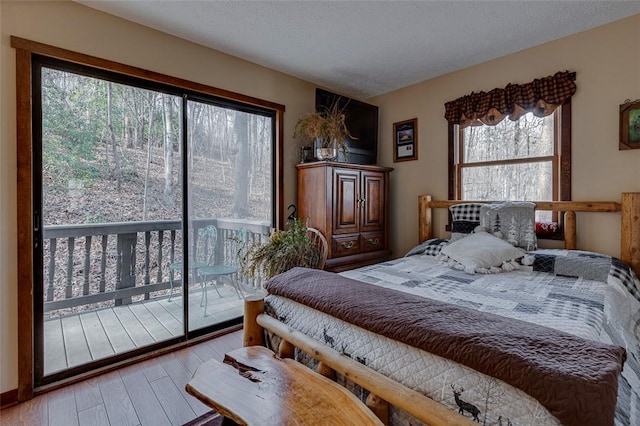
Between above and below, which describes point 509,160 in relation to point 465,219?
above

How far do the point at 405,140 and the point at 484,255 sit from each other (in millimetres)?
1761

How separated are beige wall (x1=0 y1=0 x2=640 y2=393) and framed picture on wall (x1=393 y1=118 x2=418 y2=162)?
8cm

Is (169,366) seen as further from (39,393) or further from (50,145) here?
(50,145)

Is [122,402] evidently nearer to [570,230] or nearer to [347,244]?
[347,244]

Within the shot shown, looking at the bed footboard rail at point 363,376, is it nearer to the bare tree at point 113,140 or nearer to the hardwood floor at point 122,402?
the hardwood floor at point 122,402

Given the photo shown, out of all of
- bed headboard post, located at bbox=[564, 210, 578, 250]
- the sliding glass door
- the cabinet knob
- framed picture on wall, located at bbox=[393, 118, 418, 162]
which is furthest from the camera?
framed picture on wall, located at bbox=[393, 118, 418, 162]

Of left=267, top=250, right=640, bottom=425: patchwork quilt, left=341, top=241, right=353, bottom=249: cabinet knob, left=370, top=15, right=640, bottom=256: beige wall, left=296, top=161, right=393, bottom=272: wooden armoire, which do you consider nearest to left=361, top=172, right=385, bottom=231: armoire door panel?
left=296, top=161, right=393, bottom=272: wooden armoire

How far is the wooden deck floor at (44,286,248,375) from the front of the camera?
215cm

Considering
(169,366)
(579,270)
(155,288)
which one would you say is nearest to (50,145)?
(155,288)

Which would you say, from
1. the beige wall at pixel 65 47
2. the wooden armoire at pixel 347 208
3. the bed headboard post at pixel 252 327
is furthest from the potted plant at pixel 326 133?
the bed headboard post at pixel 252 327

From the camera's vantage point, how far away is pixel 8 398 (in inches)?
70.9

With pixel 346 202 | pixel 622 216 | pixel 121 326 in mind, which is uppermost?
pixel 346 202

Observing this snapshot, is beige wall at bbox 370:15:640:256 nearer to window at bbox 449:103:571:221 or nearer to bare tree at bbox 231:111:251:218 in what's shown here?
window at bbox 449:103:571:221

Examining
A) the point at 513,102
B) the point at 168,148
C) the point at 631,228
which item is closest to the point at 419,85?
the point at 513,102
